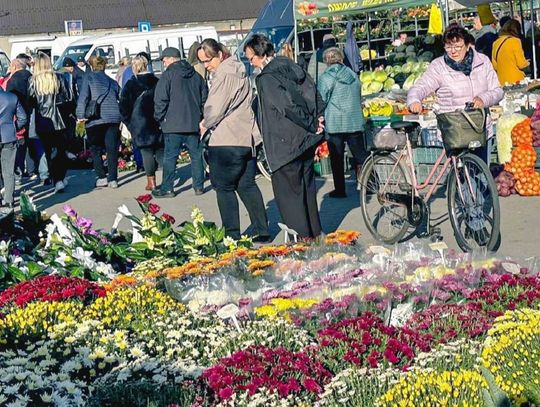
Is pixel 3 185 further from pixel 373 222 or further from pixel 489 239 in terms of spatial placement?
pixel 489 239

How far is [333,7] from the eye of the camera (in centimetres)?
1605

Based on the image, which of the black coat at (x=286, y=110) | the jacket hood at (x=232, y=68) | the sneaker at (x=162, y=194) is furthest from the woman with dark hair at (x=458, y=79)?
the sneaker at (x=162, y=194)

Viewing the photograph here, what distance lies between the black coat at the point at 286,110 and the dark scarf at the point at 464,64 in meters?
1.13

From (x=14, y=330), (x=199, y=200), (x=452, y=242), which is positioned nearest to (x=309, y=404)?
(x=14, y=330)

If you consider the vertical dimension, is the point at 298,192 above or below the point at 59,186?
above

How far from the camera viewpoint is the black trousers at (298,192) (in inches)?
351

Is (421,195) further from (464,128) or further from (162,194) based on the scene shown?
(162,194)

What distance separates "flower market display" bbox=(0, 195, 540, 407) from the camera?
4.62 m

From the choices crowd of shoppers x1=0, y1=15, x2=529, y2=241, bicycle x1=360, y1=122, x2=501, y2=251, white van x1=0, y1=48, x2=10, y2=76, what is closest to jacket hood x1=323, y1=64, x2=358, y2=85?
crowd of shoppers x1=0, y1=15, x2=529, y2=241

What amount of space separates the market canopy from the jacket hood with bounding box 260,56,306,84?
7.49m

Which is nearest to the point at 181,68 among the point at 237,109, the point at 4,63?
the point at 237,109

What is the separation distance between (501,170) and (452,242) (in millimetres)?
2533

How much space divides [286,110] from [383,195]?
1319 mm

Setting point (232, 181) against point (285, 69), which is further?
point (232, 181)
